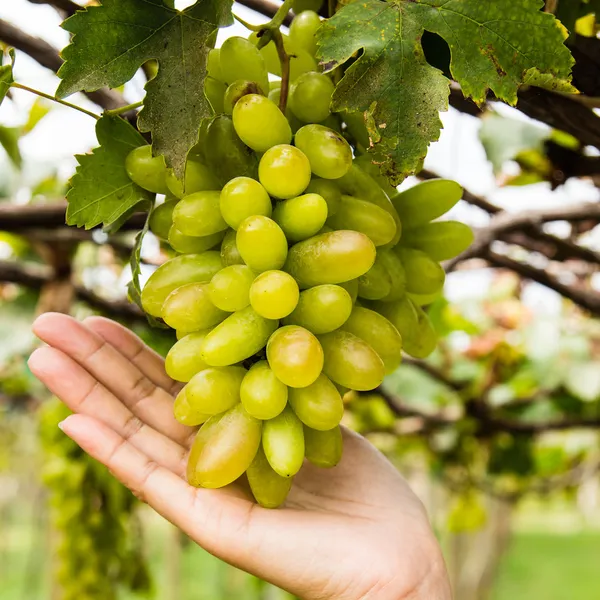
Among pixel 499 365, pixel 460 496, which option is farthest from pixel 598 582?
pixel 499 365

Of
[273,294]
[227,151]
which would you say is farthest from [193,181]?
[273,294]

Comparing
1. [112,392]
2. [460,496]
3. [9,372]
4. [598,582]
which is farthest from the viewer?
[598,582]

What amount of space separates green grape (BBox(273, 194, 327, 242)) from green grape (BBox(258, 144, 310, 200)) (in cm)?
1

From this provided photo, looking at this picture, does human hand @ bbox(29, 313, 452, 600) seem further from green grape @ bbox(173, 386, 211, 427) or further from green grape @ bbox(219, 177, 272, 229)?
green grape @ bbox(219, 177, 272, 229)

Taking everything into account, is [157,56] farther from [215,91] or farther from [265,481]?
[265,481]

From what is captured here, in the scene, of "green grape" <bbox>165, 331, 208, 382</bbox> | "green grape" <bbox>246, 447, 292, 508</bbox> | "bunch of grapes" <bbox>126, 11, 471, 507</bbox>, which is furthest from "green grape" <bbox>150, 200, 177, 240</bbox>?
"green grape" <bbox>246, 447, 292, 508</bbox>

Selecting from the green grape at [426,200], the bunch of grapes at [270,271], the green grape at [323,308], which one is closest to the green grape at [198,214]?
the bunch of grapes at [270,271]

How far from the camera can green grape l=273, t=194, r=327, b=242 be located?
56 centimetres

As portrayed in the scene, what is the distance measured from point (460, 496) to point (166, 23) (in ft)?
9.45

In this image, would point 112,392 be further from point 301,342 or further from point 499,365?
point 499,365

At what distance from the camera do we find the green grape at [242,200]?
0.56 meters

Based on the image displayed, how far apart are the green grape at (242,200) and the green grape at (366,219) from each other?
77 millimetres

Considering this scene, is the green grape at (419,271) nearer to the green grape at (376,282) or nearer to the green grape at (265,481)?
the green grape at (376,282)

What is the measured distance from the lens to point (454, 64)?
539 mm
